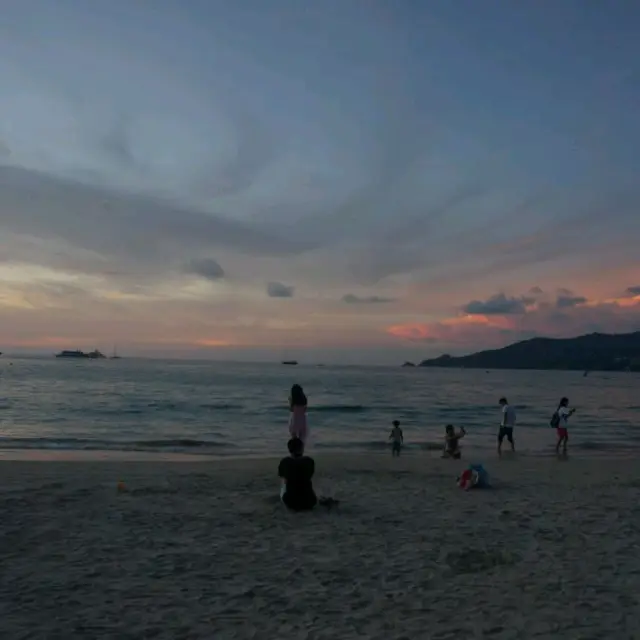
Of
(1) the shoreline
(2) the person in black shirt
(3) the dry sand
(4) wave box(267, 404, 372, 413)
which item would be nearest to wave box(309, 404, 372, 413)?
(4) wave box(267, 404, 372, 413)

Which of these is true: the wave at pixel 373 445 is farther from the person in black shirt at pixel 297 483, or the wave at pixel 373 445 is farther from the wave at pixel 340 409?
the wave at pixel 340 409

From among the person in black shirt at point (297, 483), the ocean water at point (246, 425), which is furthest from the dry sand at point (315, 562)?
the ocean water at point (246, 425)

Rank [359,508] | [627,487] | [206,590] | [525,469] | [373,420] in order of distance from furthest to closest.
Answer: [373,420] < [525,469] < [627,487] < [359,508] < [206,590]

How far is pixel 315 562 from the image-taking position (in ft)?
24.5

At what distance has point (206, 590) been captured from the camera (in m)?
6.50

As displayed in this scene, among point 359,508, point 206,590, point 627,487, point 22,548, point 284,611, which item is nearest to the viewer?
point 284,611

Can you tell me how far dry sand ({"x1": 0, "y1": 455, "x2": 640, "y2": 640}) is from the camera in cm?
575

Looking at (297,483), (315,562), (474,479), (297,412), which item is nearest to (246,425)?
(297,412)

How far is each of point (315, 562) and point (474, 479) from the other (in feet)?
19.2

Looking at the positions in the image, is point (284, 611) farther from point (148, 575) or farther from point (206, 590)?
A: point (148, 575)

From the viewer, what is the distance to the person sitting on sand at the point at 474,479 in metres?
12.5

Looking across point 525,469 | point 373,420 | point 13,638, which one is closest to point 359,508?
point 13,638

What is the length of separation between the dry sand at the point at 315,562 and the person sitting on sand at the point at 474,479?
0.94ft

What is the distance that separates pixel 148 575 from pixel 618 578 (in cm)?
498
